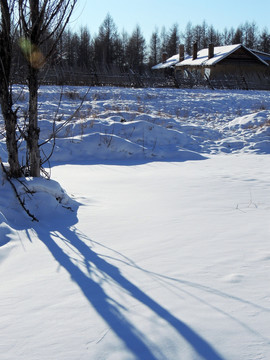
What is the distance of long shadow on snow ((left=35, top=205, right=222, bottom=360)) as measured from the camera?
1.62 metres

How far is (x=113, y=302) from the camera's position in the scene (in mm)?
2066

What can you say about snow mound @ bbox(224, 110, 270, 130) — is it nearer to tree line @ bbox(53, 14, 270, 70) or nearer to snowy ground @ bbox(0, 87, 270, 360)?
snowy ground @ bbox(0, 87, 270, 360)

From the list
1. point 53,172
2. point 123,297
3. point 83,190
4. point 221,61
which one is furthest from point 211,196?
point 221,61

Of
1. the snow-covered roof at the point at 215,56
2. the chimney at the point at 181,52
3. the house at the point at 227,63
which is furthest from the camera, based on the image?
the chimney at the point at 181,52

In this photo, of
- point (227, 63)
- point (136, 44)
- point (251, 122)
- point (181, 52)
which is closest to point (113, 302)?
point (251, 122)

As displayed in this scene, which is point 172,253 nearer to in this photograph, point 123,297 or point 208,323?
point 123,297

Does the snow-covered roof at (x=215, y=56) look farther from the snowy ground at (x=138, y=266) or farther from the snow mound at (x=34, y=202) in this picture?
the snow mound at (x=34, y=202)

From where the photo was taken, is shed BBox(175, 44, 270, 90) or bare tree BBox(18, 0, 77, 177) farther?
shed BBox(175, 44, 270, 90)

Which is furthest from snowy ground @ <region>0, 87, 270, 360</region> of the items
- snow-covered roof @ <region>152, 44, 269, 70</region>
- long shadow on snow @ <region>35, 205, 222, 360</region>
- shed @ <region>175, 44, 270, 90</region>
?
snow-covered roof @ <region>152, 44, 269, 70</region>

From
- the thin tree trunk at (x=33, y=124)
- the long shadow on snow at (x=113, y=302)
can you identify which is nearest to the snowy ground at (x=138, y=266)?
the long shadow on snow at (x=113, y=302)

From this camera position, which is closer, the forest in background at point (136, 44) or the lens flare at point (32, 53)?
the lens flare at point (32, 53)

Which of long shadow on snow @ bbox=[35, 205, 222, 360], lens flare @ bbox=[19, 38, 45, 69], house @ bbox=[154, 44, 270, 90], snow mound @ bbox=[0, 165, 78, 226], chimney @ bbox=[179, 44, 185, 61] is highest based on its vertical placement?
chimney @ bbox=[179, 44, 185, 61]

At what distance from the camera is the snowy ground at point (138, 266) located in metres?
1.67

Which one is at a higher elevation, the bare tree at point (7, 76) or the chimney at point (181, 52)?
the chimney at point (181, 52)
